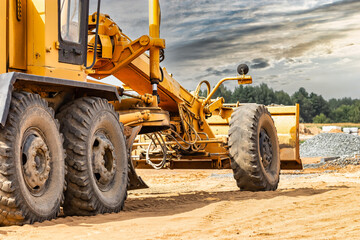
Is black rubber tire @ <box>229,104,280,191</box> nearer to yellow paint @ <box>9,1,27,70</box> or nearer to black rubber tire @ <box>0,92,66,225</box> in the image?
black rubber tire @ <box>0,92,66,225</box>

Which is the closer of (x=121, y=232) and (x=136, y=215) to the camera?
(x=121, y=232)

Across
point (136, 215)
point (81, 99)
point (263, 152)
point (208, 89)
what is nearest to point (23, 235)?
point (136, 215)

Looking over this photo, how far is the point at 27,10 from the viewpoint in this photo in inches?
269

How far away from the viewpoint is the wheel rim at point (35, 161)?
5.99 meters

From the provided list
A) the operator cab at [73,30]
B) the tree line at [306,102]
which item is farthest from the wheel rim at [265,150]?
the tree line at [306,102]

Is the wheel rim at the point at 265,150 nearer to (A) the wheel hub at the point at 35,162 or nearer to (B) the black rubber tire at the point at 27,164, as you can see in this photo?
(B) the black rubber tire at the point at 27,164

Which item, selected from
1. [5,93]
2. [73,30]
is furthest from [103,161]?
[5,93]

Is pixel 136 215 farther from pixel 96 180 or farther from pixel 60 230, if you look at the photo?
pixel 60 230

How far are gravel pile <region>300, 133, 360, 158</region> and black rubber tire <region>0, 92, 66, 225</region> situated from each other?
2124 centimetres

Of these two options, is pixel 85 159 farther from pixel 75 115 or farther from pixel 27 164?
pixel 27 164

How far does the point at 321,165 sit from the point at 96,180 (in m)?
14.7

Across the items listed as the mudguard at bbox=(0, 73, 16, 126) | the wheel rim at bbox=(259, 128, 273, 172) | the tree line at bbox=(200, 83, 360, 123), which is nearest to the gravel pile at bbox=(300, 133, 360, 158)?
the wheel rim at bbox=(259, 128, 273, 172)

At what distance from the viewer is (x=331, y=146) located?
27484 mm

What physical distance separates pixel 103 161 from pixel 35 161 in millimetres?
1328
